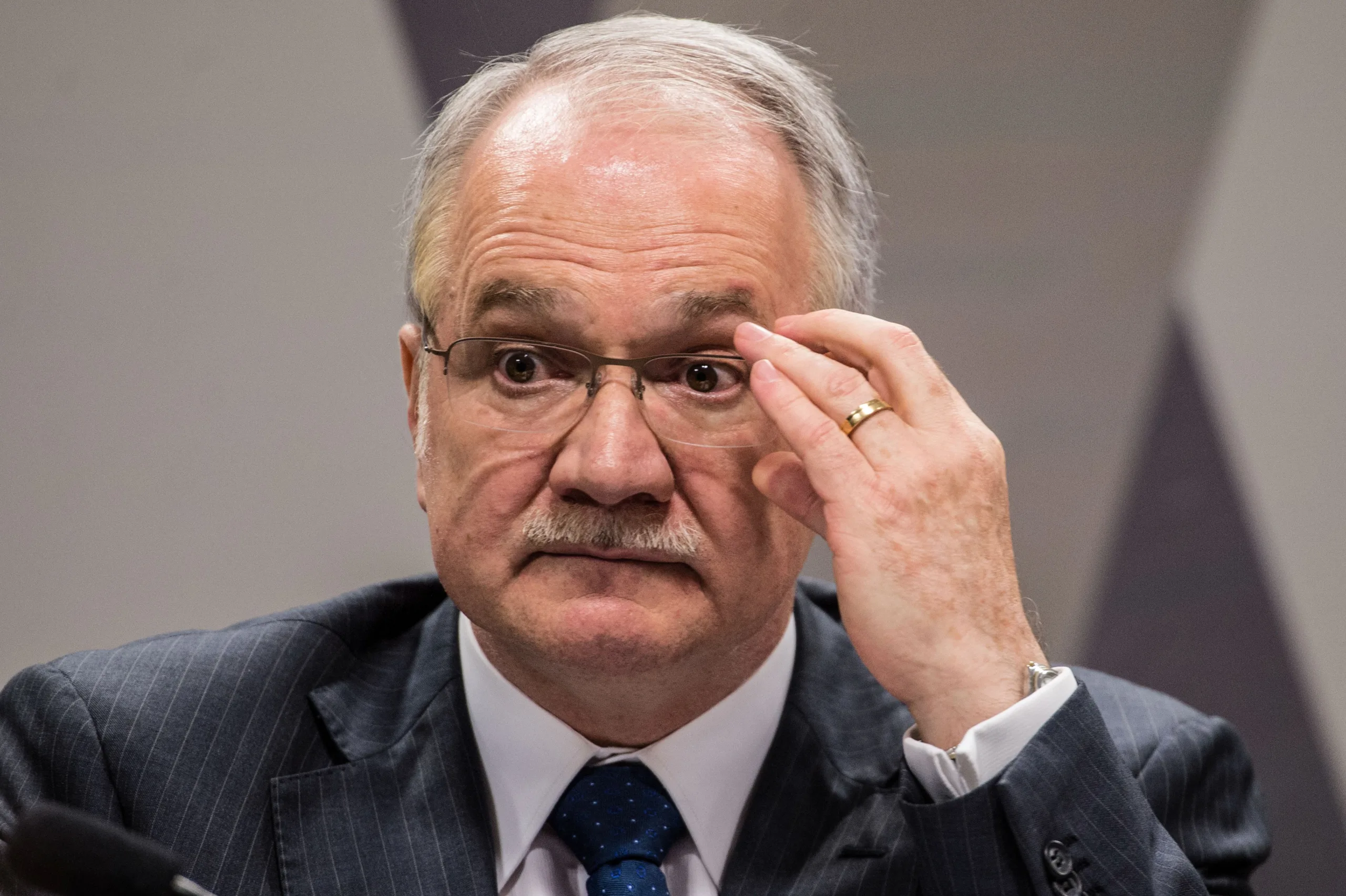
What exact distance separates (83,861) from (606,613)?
842 mm

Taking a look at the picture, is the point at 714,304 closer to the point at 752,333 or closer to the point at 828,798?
the point at 752,333

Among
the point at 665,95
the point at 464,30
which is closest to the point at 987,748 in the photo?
the point at 665,95

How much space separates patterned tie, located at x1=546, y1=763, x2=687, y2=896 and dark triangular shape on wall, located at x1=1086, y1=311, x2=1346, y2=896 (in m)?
1.40

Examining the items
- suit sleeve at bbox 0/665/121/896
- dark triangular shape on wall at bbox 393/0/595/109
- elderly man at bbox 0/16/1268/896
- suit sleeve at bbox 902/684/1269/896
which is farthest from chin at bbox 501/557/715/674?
dark triangular shape on wall at bbox 393/0/595/109

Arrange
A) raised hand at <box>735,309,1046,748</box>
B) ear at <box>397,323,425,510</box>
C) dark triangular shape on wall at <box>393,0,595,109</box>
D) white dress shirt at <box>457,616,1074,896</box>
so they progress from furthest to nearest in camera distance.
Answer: dark triangular shape on wall at <box>393,0,595,109</box>, ear at <box>397,323,425,510</box>, white dress shirt at <box>457,616,1074,896</box>, raised hand at <box>735,309,1046,748</box>

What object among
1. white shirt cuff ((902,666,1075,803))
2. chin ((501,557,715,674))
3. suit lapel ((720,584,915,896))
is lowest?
suit lapel ((720,584,915,896))

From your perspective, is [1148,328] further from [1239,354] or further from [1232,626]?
[1232,626]

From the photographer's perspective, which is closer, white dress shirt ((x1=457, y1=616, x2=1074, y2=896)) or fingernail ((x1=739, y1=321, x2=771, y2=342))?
fingernail ((x1=739, y1=321, x2=771, y2=342))

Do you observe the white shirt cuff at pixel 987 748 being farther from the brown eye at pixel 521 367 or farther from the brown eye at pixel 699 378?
the brown eye at pixel 521 367

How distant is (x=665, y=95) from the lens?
6.56 feet

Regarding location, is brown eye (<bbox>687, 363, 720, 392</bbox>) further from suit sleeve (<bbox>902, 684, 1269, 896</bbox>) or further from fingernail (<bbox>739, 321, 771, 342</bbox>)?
suit sleeve (<bbox>902, 684, 1269, 896</bbox>)

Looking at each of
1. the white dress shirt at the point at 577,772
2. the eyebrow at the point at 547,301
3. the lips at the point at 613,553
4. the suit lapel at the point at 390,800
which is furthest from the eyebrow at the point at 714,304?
the suit lapel at the point at 390,800

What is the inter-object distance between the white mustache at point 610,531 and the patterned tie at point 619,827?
0.43 metres

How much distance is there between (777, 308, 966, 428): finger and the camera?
Answer: 71.2 inches
